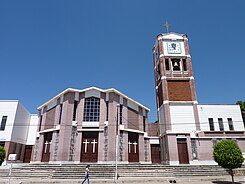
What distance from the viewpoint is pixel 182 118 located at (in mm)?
24297

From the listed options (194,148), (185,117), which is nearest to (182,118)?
(185,117)

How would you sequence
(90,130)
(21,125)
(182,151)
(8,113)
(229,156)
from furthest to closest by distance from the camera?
(21,125)
(8,113)
(90,130)
(182,151)
(229,156)

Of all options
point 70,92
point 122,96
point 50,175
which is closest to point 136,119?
point 122,96

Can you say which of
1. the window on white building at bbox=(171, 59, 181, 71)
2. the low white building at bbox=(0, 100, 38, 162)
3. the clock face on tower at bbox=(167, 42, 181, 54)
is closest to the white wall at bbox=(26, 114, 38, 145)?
the low white building at bbox=(0, 100, 38, 162)

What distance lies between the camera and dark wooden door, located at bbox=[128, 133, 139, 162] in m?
24.3

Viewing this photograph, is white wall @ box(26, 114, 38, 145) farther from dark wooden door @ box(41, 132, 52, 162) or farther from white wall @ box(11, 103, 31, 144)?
dark wooden door @ box(41, 132, 52, 162)

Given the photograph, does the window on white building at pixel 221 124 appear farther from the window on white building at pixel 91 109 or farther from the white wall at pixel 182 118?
the window on white building at pixel 91 109

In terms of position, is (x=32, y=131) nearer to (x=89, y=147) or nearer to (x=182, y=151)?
(x=89, y=147)

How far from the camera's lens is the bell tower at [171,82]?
2423 centimetres

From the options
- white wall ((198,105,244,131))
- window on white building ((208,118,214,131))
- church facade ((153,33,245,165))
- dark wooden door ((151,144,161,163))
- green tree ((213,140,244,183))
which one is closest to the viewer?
green tree ((213,140,244,183))

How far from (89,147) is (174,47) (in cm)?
1924

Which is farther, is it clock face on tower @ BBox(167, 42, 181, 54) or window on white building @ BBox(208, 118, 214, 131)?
clock face on tower @ BBox(167, 42, 181, 54)

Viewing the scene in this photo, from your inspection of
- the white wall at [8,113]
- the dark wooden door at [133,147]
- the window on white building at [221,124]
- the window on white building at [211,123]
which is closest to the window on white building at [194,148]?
the window on white building at [211,123]

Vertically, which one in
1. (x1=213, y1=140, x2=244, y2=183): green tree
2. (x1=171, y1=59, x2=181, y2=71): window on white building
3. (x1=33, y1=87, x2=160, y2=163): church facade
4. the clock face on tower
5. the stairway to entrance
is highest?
the clock face on tower
